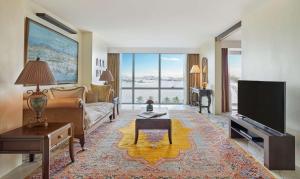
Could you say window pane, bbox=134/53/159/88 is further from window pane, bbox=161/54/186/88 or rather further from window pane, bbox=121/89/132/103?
window pane, bbox=121/89/132/103

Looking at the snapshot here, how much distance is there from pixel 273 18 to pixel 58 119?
353cm

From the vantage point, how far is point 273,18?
11.1 feet

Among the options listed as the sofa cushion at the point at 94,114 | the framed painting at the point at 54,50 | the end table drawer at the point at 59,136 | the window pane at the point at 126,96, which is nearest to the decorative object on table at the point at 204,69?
the window pane at the point at 126,96

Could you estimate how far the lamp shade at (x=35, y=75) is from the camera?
2354 millimetres

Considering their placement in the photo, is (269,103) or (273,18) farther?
(273,18)

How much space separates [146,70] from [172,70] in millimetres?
1208

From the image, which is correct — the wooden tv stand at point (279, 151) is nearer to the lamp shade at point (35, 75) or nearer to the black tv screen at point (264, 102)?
the black tv screen at point (264, 102)

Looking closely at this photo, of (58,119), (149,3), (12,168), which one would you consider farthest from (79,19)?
(12,168)

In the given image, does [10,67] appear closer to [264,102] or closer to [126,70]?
[264,102]

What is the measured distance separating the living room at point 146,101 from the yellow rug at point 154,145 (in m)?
0.02

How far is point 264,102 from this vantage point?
3.02m

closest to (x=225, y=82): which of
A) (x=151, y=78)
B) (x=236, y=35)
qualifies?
(x=236, y=35)

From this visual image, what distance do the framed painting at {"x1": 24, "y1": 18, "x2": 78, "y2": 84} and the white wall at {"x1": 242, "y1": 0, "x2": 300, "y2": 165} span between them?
3988 mm

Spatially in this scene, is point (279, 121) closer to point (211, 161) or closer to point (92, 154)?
point (211, 161)
